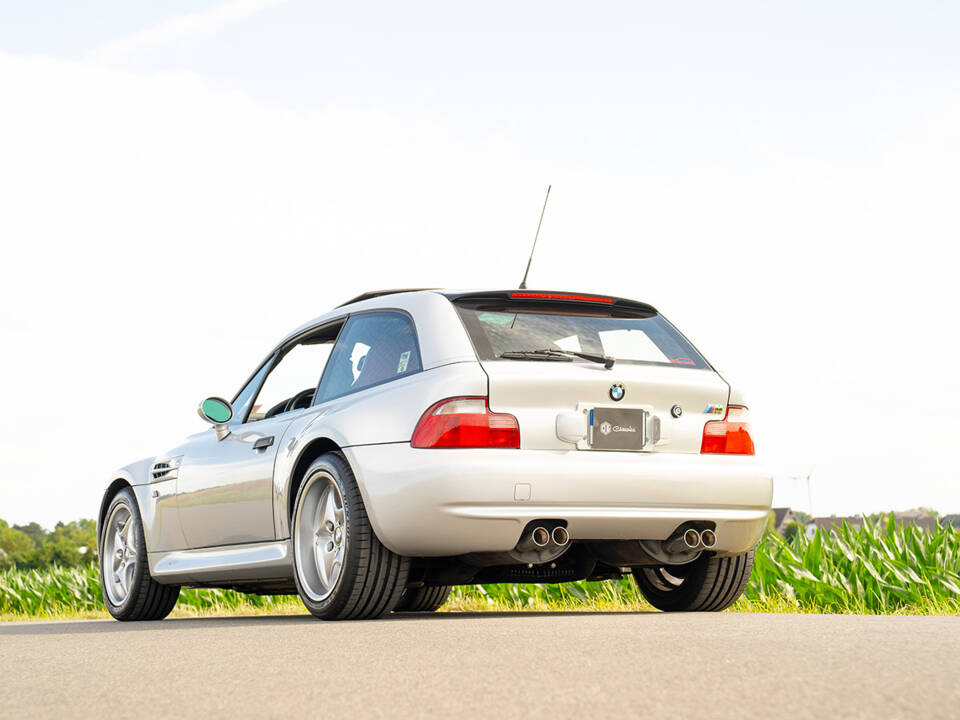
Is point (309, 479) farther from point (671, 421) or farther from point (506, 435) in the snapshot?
point (671, 421)

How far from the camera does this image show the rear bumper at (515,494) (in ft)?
21.1

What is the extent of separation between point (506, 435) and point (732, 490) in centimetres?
134

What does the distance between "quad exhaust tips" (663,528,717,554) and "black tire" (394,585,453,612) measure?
9.43 ft

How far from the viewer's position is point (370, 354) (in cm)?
750

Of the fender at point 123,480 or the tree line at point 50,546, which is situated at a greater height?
the fender at point 123,480

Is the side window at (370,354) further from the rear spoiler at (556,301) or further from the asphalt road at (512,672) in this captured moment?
the asphalt road at (512,672)

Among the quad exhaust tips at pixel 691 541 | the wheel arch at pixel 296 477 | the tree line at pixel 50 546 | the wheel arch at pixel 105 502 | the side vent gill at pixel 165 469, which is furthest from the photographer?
the tree line at pixel 50 546

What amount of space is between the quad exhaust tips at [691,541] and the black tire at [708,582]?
19.7 inches

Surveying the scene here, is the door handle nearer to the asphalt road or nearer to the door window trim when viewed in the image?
the door window trim

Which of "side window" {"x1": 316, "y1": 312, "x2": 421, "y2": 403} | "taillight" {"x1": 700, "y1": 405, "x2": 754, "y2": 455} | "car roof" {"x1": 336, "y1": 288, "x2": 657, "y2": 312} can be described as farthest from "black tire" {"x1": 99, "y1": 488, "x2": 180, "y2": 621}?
"taillight" {"x1": 700, "y1": 405, "x2": 754, "y2": 455}

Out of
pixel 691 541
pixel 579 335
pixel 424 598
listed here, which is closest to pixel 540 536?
pixel 691 541

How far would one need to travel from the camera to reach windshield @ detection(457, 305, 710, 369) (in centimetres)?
701

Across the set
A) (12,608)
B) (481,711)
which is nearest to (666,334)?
(481,711)

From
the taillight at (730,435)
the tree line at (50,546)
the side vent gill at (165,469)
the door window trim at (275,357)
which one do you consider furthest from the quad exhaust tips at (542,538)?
the tree line at (50,546)
